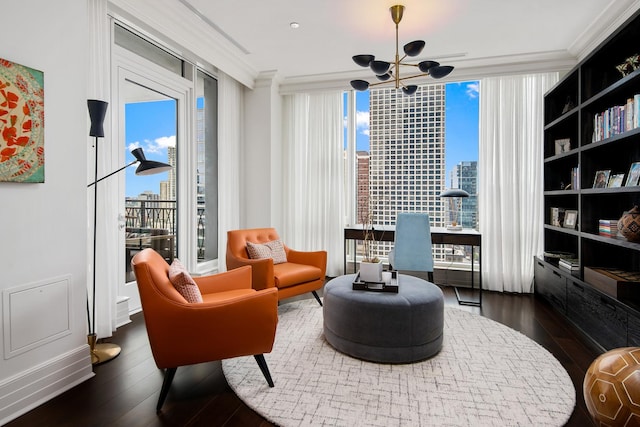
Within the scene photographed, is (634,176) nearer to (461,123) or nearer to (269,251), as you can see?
(461,123)

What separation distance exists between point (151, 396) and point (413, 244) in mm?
2844

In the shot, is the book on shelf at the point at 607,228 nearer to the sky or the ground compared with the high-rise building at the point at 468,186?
nearer to the ground

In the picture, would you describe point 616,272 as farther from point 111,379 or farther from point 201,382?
point 111,379

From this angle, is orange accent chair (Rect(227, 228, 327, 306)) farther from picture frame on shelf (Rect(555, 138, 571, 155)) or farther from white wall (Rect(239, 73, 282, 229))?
picture frame on shelf (Rect(555, 138, 571, 155))

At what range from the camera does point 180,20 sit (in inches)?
126

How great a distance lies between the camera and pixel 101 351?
253 centimetres

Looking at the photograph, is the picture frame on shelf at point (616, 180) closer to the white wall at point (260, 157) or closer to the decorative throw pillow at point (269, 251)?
the decorative throw pillow at point (269, 251)

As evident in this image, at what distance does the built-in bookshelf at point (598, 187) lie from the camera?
2.51 meters

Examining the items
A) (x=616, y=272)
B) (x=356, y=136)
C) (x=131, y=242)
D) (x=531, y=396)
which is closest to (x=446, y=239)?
(x=616, y=272)

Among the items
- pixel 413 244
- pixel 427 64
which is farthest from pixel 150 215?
pixel 427 64

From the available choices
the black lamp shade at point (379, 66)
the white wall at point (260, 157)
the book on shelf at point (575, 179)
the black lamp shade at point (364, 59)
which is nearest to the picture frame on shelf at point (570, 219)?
the book on shelf at point (575, 179)

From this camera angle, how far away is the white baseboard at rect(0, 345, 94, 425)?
5.98ft

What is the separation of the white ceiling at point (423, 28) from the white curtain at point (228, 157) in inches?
20.4

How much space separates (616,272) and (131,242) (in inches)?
160
